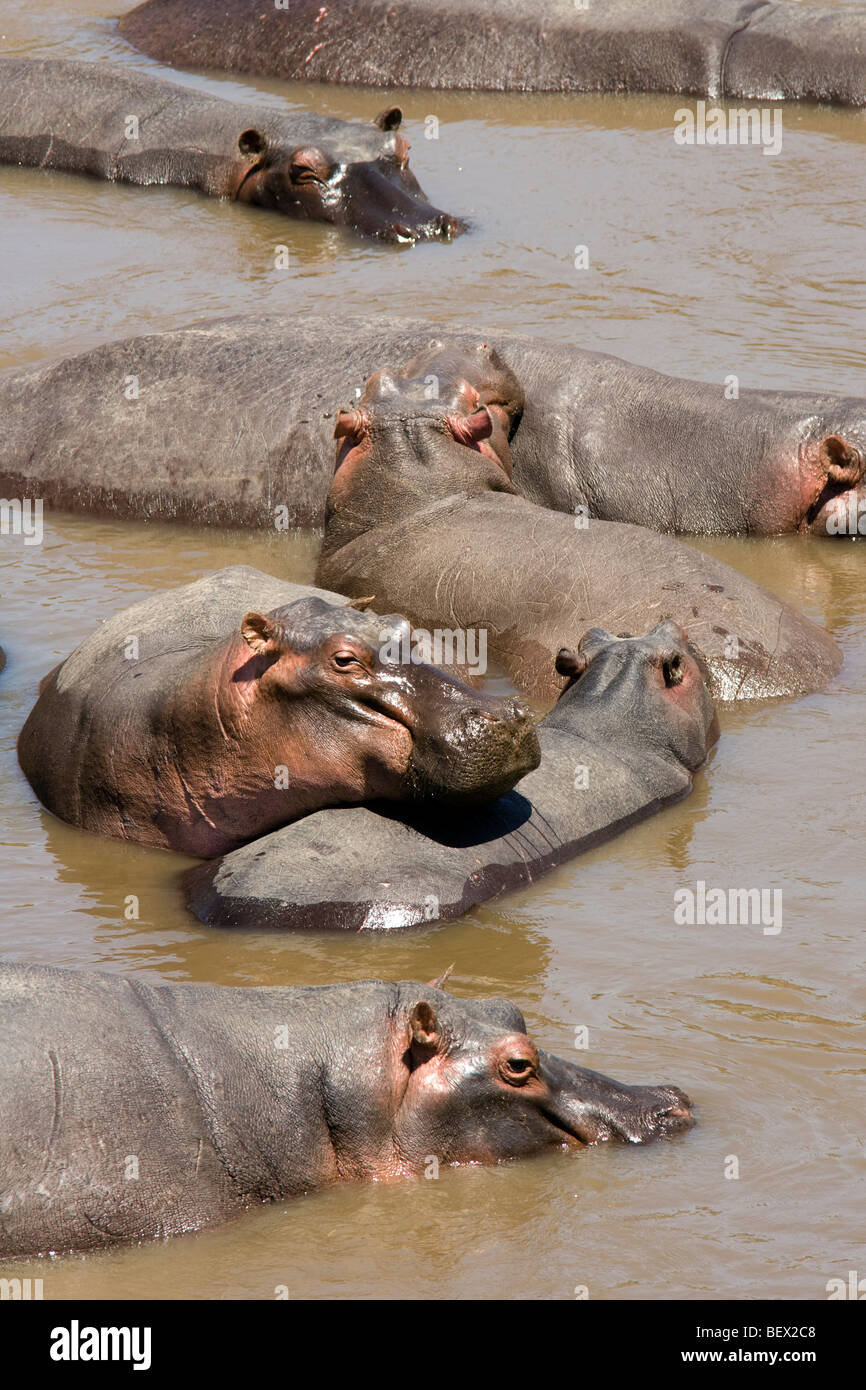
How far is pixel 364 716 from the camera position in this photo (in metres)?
6.51

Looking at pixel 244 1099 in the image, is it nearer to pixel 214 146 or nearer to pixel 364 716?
pixel 364 716

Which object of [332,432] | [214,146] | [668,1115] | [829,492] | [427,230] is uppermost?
[214,146]

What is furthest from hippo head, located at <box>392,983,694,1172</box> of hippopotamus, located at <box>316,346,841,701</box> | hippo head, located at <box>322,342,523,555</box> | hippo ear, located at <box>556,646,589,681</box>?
hippo head, located at <box>322,342,523,555</box>

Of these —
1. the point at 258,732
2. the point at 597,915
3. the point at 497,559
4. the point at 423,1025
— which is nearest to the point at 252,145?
the point at 497,559

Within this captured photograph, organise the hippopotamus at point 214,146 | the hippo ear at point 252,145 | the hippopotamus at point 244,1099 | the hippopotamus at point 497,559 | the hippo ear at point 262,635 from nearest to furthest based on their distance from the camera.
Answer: the hippopotamus at point 244,1099
the hippo ear at point 262,635
the hippopotamus at point 497,559
the hippopotamus at point 214,146
the hippo ear at point 252,145

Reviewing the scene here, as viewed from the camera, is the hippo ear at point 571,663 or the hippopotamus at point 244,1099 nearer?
the hippopotamus at point 244,1099

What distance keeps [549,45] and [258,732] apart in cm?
1207

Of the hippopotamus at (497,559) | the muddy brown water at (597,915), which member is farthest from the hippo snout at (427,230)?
the hippopotamus at (497,559)

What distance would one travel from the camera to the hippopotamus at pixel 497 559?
8.23 meters

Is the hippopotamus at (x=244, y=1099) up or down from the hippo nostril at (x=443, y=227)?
down

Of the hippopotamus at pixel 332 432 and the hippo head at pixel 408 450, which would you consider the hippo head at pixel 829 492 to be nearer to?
the hippopotamus at pixel 332 432

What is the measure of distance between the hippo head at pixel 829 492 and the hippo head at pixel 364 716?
3499 mm

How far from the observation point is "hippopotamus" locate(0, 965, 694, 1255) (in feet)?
15.5

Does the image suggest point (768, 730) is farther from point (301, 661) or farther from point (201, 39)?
point (201, 39)
